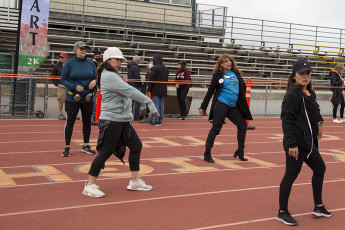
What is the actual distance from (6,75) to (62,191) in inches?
309

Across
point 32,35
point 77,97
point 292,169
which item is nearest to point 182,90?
point 32,35

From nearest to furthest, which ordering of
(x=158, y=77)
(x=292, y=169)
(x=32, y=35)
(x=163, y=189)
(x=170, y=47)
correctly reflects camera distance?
(x=292, y=169), (x=163, y=189), (x=32, y=35), (x=158, y=77), (x=170, y=47)

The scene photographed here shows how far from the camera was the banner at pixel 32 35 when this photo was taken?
13062mm

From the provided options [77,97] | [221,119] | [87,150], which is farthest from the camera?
[87,150]

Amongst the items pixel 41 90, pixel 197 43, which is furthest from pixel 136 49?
pixel 41 90

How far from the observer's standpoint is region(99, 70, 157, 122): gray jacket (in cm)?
577

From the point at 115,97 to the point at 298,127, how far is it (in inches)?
84.9

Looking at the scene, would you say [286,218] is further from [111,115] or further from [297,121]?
[111,115]

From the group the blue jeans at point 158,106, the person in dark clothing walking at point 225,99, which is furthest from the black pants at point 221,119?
the blue jeans at point 158,106

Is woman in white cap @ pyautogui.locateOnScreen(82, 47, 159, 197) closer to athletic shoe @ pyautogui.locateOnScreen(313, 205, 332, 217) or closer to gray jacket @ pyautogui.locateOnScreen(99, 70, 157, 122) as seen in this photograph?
gray jacket @ pyautogui.locateOnScreen(99, 70, 157, 122)

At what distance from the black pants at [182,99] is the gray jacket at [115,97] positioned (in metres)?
9.03

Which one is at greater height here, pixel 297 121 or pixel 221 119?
pixel 297 121

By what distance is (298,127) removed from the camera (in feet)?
16.4

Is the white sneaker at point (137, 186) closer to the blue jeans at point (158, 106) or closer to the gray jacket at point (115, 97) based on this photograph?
the gray jacket at point (115, 97)
